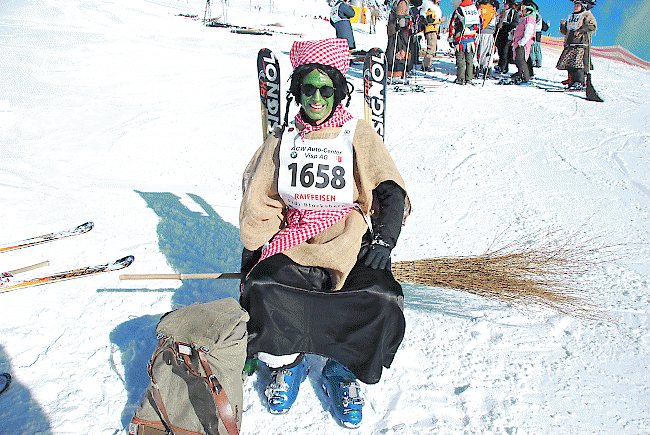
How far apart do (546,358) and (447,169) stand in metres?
3.12

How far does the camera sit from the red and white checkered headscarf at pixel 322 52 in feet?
7.30

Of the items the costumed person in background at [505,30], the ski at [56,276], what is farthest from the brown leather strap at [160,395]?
the costumed person in background at [505,30]

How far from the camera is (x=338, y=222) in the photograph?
2262 mm

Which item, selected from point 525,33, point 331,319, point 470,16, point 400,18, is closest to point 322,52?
point 331,319

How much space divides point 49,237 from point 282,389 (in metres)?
2.35

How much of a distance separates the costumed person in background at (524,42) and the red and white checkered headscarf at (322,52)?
28.2 ft

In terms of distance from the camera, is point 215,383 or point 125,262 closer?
point 215,383

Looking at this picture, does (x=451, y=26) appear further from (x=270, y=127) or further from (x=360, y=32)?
(x=360, y=32)

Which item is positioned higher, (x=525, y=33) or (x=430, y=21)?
(x=430, y=21)

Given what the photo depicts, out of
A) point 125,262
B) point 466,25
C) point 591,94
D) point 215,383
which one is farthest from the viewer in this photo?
point 466,25

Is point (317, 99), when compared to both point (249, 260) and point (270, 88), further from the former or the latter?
point (270, 88)

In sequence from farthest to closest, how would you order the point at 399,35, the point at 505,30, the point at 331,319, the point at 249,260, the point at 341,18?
the point at 505,30 < the point at 341,18 < the point at 399,35 < the point at 249,260 < the point at 331,319

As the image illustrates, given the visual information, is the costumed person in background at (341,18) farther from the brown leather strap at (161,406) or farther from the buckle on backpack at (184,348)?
the brown leather strap at (161,406)

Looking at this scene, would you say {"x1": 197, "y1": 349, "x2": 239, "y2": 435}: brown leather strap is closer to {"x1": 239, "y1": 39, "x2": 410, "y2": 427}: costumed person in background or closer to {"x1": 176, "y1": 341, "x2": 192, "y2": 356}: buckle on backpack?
{"x1": 176, "y1": 341, "x2": 192, "y2": 356}: buckle on backpack
